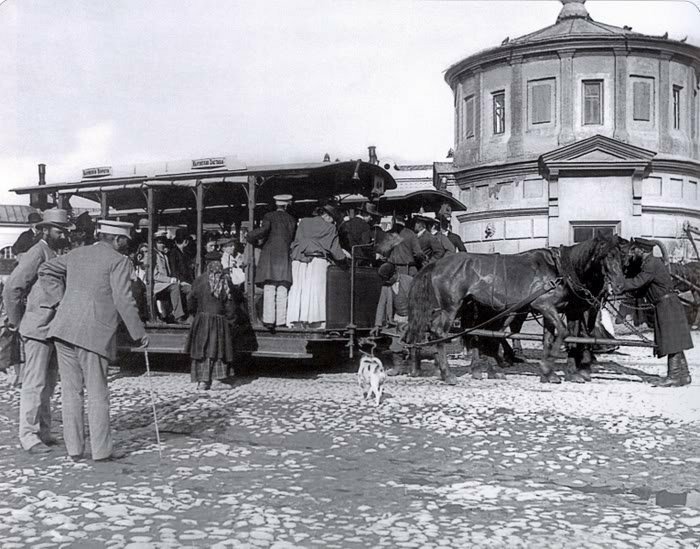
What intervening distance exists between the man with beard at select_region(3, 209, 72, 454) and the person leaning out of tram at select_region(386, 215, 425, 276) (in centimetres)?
613

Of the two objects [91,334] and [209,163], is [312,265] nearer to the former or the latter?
[209,163]

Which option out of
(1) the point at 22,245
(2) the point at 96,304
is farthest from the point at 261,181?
(2) the point at 96,304

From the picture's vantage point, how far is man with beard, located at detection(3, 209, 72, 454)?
6.32 metres

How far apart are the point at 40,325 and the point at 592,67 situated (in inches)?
1102

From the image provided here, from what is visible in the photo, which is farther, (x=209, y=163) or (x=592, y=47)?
(x=592, y=47)

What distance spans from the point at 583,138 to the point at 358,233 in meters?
21.0

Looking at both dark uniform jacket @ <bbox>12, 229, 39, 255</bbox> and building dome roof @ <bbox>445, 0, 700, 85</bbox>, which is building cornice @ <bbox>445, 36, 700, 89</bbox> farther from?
dark uniform jacket @ <bbox>12, 229, 39, 255</bbox>

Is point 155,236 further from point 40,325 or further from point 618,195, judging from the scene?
point 618,195

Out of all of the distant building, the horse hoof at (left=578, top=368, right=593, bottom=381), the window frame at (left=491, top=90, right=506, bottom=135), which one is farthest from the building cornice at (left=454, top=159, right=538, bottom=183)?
the horse hoof at (left=578, top=368, right=593, bottom=381)

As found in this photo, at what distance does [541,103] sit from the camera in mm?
30891

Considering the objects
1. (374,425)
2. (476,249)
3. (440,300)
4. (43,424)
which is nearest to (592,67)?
(476,249)

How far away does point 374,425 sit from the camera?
7383 millimetres

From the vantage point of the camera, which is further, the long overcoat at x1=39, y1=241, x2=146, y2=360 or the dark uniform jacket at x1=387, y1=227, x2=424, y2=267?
the dark uniform jacket at x1=387, y1=227, x2=424, y2=267

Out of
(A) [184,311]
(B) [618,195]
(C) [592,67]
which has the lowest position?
(A) [184,311]
